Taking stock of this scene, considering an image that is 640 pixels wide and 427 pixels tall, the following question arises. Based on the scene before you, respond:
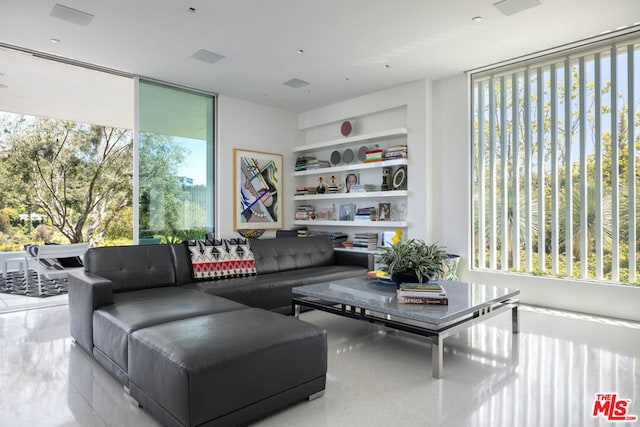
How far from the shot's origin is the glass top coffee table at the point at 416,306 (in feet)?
8.29

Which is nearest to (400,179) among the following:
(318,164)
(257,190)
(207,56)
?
(318,164)

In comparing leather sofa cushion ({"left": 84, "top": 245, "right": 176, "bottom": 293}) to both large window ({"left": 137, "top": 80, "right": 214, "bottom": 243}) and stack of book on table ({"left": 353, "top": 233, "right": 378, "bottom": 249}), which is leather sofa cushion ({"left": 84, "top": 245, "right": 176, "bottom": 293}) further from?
stack of book on table ({"left": 353, "top": 233, "right": 378, "bottom": 249})

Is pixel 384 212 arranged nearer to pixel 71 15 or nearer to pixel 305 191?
pixel 305 191

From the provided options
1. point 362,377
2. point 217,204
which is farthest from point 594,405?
point 217,204

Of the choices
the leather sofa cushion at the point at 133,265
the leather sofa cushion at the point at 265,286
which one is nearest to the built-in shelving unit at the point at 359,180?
the leather sofa cushion at the point at 265,286

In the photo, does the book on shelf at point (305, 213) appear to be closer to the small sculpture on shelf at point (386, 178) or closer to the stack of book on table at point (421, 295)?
the small sculpture on shelf at point (386, 178)

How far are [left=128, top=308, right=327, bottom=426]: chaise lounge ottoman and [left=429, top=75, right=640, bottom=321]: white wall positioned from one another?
3.31 metres

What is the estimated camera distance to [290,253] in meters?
4.53

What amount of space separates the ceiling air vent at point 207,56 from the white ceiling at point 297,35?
3.4 inches

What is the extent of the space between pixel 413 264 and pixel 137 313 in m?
1.95

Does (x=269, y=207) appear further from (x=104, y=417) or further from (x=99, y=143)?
(x=99, y=143)

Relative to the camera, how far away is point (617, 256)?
4.03 m

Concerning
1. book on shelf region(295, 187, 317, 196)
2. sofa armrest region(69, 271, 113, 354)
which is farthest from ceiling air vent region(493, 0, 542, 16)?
book on shelf region(295, 187, 317, 196)

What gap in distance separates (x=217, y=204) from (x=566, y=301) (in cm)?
456
